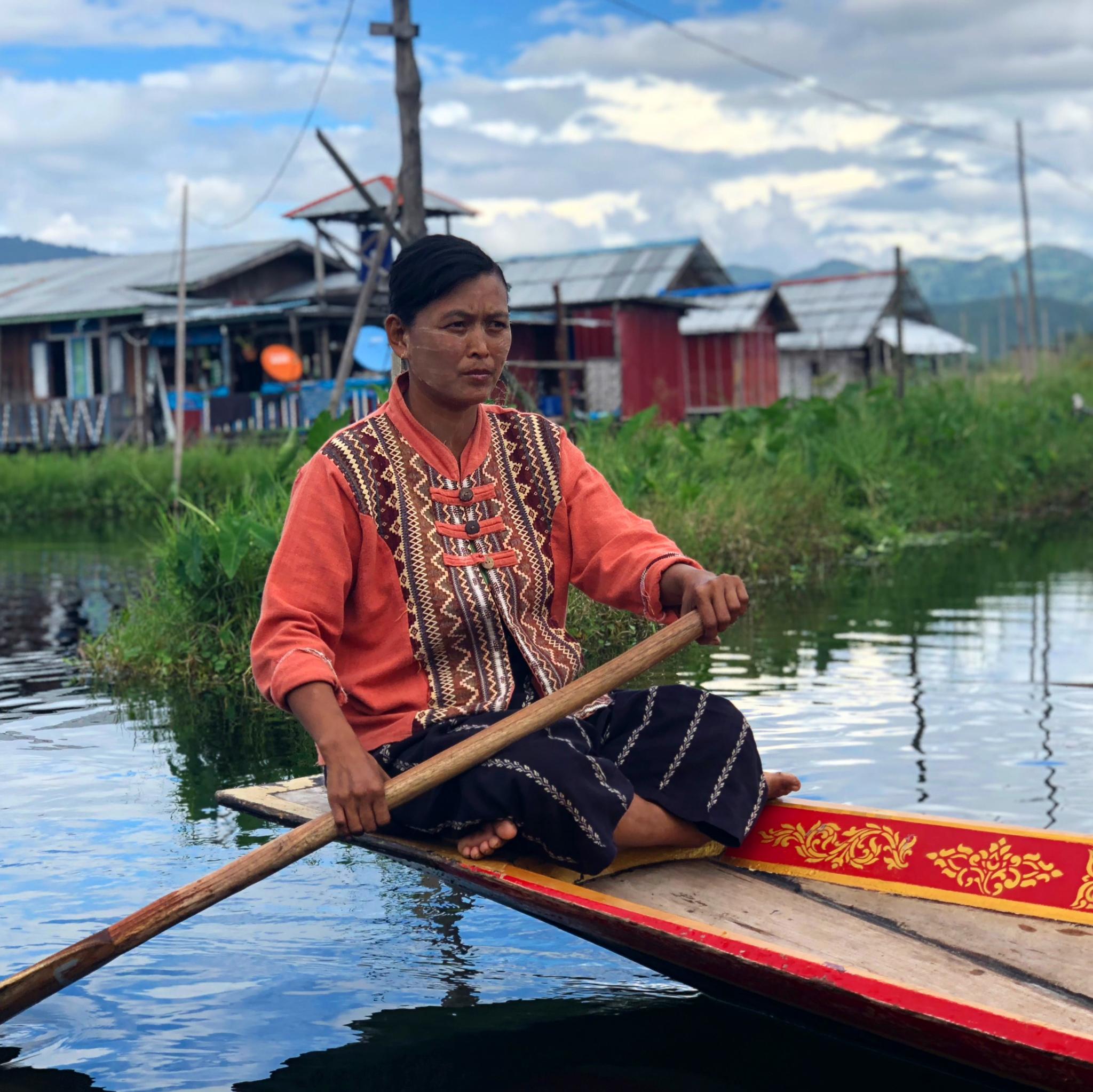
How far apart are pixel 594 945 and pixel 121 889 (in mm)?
1233

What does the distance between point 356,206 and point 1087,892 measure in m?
17.8

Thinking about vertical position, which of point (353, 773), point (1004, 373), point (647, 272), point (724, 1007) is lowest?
point (724, 1007)

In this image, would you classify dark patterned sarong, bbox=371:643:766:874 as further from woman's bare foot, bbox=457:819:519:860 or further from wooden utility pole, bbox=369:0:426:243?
wooden utility pole, bbox=369:0:426:243

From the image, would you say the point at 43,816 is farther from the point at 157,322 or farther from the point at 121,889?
the point at 157,322

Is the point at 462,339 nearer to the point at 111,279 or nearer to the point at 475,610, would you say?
the point at 475,610

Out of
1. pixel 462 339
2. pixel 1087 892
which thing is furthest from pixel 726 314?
pixel 1087 892

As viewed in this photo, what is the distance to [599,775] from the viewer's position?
9.50ft

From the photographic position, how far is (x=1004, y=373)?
21438 mm

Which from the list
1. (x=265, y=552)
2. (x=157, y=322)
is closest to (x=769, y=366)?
(x=157, y=322)

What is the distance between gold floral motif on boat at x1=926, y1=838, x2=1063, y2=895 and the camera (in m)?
2.93

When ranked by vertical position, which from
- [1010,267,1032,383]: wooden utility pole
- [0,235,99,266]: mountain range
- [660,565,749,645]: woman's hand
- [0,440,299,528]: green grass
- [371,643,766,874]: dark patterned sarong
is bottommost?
[371,643,766,874]: dark patterned sarong

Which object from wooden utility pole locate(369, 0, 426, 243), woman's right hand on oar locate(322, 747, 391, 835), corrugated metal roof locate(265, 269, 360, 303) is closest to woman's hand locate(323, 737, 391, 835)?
woman's right hand on oar locate(322, 747, 391, 835)

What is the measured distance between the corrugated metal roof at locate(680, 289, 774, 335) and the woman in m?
20.5

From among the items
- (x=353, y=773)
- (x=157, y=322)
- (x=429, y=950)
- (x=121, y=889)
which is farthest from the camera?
(x=157, y=322)
